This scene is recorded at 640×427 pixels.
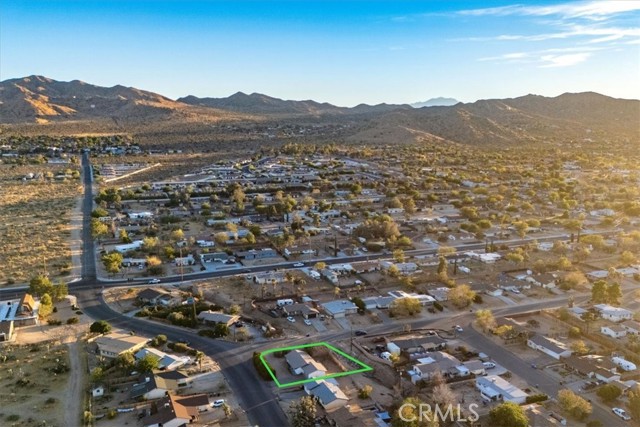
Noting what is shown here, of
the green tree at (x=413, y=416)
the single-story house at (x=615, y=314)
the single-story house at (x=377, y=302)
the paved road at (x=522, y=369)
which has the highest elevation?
the single-story house at (x=615, y=314)

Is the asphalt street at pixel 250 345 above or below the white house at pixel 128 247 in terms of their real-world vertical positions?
below

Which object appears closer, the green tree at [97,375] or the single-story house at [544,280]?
the green tree at [97,375]

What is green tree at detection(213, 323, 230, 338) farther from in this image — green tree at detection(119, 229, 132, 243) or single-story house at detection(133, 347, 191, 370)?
green tree at detection(119, 229, 132, 243)

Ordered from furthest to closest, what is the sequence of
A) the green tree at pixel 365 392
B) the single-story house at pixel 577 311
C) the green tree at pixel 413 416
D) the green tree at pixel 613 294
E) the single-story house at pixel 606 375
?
1. the green tree at pixel 613 294
2. the single-story house at pixel 577 311
3. the single-story house at pixel 606 375
4. the green tree at pixel 365 392
5. the green tree at pixel 413 416

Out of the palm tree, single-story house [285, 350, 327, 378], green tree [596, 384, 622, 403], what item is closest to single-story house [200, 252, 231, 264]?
the palm tree

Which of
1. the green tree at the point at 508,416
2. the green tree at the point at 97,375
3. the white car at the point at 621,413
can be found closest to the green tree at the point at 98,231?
the green tree at the point at 97,375

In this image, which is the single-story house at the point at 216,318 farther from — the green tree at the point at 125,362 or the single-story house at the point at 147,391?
the single-story house at the point at 147,391

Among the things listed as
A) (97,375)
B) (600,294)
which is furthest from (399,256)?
(97,375)

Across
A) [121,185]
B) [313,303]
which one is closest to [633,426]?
[313,303]
